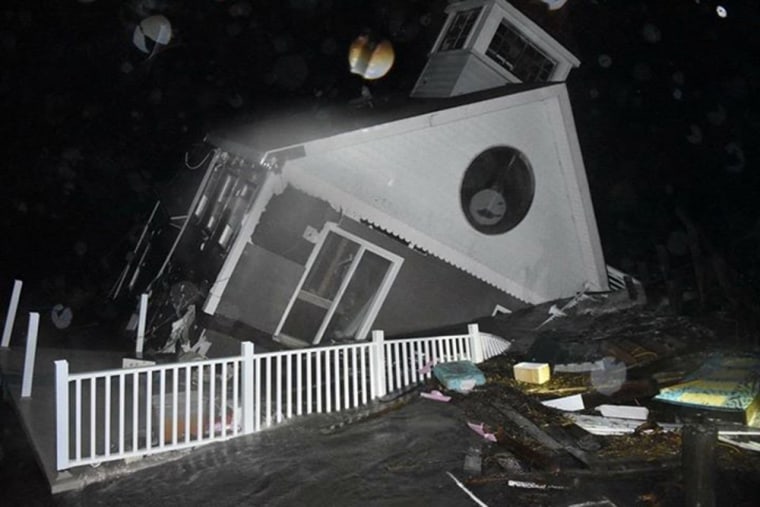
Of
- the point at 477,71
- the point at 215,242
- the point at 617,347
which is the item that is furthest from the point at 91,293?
the point at 617,347

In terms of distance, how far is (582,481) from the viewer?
18.2 feet

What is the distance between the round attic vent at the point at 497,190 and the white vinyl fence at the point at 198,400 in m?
3.20

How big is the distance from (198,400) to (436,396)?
11.0 ft

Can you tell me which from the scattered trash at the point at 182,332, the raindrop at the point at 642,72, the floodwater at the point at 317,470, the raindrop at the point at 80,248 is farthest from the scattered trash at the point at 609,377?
the raindrop at the point at 80,248

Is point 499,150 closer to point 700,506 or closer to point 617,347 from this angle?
point 617,347

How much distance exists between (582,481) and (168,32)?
122 feet

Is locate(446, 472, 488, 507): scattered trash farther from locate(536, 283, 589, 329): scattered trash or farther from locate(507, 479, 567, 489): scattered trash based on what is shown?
locate(536, 283, 589, 329): scattered trash

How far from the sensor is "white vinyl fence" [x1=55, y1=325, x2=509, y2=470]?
5918 millimetres

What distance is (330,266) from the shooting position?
11023mm

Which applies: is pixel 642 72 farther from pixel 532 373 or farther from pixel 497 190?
pixel 532 373

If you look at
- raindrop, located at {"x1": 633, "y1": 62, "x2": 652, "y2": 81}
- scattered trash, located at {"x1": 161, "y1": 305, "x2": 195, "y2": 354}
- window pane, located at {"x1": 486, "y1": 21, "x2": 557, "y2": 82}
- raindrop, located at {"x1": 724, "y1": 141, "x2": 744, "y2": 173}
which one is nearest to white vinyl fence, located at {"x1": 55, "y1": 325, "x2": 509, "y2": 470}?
scattered trash, located at {"x1": 161, "y1": 305, "x2": 195, "y2": 354}

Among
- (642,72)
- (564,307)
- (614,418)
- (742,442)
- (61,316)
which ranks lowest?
(61,316)

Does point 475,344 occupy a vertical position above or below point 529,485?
above

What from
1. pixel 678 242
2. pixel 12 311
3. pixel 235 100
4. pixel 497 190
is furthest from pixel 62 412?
pixel 235 100
